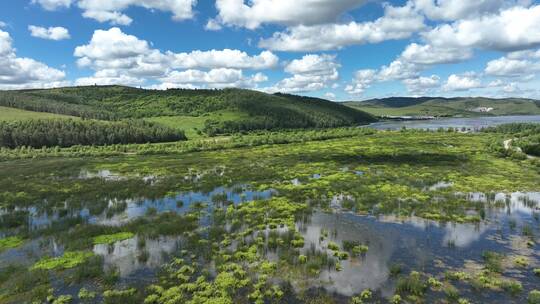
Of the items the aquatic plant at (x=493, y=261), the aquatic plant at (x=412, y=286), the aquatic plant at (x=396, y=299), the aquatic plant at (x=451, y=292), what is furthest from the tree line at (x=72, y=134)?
the aquatic plant at (x=451, y=292)

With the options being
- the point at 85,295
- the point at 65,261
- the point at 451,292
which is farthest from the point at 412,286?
the point at 65,261

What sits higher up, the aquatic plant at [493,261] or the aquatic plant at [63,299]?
the aquatic plant at [493,261]

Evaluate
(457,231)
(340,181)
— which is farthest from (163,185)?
(457,231)

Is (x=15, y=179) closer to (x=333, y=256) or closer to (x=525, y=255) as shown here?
(x=333, y=256)

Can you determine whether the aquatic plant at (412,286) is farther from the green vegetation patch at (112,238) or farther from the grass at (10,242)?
the grass at (10,242)

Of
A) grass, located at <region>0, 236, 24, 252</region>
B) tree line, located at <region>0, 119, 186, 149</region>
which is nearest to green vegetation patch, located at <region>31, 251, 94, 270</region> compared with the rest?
grass, located at <region>0, 236, 24, 252</region>

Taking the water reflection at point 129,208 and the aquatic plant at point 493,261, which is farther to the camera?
the water reflection at point 129,208

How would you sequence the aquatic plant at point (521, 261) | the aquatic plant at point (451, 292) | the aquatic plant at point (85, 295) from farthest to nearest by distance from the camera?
the aquatic plant at point (521, 261), the aquatic plant at point (85, 295), the aquatic plant at point (451, 292)

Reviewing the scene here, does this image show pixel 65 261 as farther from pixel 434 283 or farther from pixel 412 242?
pixel 412 242

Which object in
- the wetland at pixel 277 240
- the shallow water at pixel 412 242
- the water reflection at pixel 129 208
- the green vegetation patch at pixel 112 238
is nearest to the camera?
the wetland at pixel 277 240
